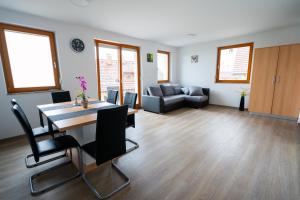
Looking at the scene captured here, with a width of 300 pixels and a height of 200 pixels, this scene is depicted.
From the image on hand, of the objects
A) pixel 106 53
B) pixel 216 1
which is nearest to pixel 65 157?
pixel 106 53

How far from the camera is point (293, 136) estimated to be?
2.89 m

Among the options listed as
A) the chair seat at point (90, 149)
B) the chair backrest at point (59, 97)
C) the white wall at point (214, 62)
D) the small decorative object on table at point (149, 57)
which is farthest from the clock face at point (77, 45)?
the white wall at point (214, 62)

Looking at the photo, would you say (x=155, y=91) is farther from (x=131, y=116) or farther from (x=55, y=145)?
(x=55, y=145)

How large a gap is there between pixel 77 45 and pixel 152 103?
2.62 meters

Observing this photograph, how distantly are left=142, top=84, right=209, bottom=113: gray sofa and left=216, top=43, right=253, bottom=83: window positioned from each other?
837mm

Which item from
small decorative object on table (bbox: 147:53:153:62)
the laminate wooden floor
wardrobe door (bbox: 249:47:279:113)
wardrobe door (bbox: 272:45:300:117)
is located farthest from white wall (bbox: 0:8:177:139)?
wardrobe door (bbox: 272:45:300:117)

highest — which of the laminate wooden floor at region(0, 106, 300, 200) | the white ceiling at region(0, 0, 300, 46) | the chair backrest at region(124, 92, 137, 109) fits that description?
the white ceiling at region(0, 0, 300, 46)

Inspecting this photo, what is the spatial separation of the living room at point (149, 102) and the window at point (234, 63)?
1.3 inches

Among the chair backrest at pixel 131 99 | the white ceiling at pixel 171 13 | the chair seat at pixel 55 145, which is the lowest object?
the chair seat at pixel 55 145

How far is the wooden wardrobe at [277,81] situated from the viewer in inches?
140

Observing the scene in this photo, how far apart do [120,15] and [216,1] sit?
1.79m

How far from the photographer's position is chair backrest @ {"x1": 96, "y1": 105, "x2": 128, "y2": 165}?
52.9 inches

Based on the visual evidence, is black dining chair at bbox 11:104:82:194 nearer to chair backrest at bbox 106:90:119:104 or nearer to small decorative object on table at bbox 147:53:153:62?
chair backrest at bbox 106:90:119:104

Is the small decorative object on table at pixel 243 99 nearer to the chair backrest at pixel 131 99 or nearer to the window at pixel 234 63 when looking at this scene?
the window at pixel 234 63
